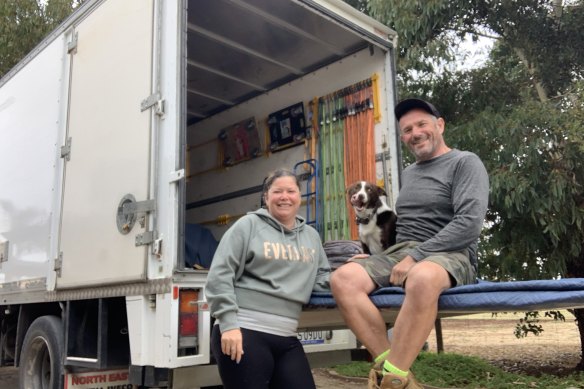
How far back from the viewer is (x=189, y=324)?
3273mm

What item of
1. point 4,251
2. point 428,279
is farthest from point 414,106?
point 4,251

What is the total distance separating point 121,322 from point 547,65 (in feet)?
19.3

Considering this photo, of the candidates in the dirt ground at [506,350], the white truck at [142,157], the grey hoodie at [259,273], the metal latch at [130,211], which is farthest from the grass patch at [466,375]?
the grey hoodie at [259,273]

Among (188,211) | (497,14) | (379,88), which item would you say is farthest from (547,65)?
(188,211)

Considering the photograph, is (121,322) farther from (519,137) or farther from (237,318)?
(519,137)

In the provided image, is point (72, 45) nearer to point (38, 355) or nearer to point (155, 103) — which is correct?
point (155, 103)

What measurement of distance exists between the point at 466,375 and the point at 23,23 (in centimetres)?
931

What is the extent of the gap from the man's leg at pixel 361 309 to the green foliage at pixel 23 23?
9510 millimetres

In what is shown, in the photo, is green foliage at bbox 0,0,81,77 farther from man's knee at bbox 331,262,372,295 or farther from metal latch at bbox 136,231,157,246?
man's knee at bbox 331,262,372,295

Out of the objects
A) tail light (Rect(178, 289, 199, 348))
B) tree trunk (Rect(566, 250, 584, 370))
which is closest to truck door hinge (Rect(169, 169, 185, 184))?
tail light (Rect(178, 289, 199, 348))

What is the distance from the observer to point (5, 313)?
521 cm

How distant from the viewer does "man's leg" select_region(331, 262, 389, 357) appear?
7.89ft

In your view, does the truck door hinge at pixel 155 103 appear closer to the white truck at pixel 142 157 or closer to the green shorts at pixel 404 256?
the white truck at pixel 142 157

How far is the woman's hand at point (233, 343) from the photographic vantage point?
2369 mm
